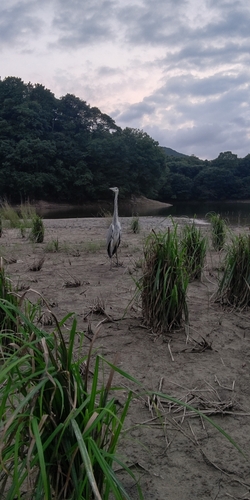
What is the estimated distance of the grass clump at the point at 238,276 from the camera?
3.47 m

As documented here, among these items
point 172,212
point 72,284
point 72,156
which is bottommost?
point 72,284

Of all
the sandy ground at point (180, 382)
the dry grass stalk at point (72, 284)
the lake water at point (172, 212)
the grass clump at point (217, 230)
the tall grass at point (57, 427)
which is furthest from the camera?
the lake water at point (172, 212)

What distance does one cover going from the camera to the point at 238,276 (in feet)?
11.5

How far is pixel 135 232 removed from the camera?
10430mm

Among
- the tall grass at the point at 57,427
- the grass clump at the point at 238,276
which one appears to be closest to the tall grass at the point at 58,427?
the tall grass at the point at 57,427

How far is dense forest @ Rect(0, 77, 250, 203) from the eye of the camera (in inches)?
1323

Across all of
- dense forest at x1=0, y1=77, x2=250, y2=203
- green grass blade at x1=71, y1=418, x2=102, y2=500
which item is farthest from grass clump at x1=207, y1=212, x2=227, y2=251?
dense forest at x1=0, y1=77, x2=250, y2=203

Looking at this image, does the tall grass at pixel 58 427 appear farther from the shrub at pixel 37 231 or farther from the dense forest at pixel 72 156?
the dense forest at pixel 72 156

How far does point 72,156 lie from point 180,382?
37019 mm

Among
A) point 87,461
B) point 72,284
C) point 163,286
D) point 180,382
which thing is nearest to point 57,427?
point 87,461

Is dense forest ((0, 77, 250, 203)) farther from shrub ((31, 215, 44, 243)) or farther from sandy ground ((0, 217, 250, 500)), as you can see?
sandy ground ((0, 217, 250, 500))

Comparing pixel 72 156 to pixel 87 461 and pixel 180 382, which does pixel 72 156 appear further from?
pixel 87 461

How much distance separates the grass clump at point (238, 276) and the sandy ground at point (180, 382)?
0.14 meters

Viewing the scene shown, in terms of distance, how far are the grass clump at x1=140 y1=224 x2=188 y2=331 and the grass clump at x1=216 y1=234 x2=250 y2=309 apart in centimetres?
76
